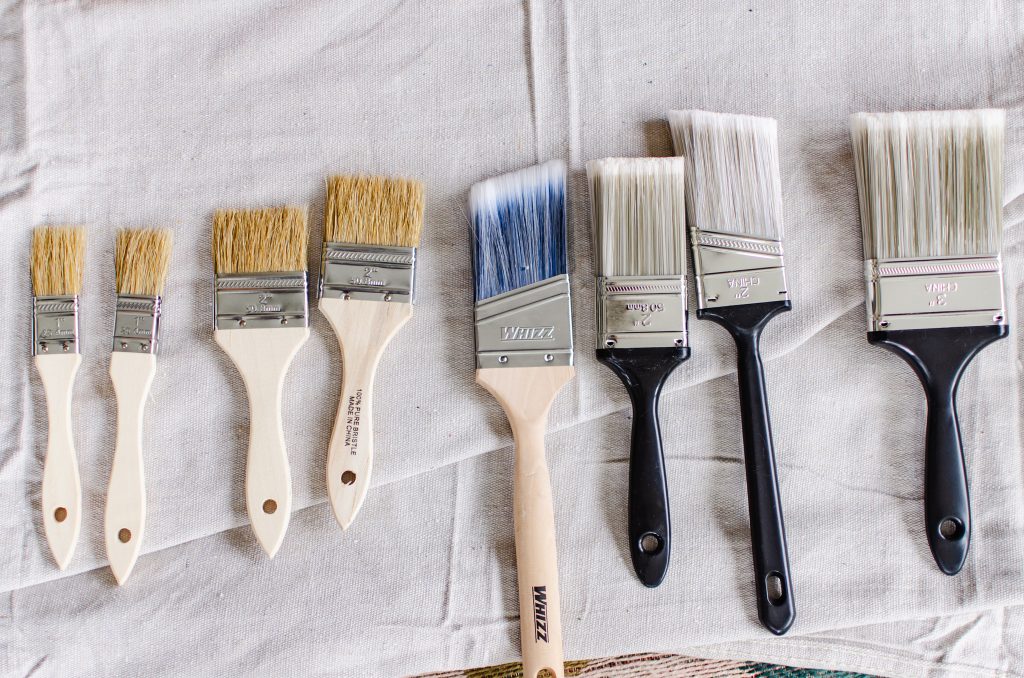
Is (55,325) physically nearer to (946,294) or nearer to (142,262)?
(142,262)

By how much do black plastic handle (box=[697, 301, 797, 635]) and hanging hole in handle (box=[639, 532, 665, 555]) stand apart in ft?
0.40

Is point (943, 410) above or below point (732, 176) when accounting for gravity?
below

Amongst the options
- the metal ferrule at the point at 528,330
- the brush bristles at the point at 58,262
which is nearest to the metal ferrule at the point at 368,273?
the metal ferrule at the point at 528,330

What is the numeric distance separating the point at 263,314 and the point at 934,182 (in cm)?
92

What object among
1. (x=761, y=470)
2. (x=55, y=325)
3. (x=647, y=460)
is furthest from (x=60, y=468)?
(x=761, y=470)

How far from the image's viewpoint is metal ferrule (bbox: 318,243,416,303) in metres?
1.21

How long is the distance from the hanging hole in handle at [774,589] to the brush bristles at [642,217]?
424mm

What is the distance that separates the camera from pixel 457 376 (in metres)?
1.23

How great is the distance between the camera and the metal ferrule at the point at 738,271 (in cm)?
118

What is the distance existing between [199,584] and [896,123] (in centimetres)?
114

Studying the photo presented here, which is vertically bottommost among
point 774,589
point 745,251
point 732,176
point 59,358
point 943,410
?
point 774,589

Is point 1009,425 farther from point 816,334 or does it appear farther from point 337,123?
point 337,123

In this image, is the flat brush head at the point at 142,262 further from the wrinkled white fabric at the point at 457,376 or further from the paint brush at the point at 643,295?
the paint brush at the point at 643,295

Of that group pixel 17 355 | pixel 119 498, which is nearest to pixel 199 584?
pixel 119 498
